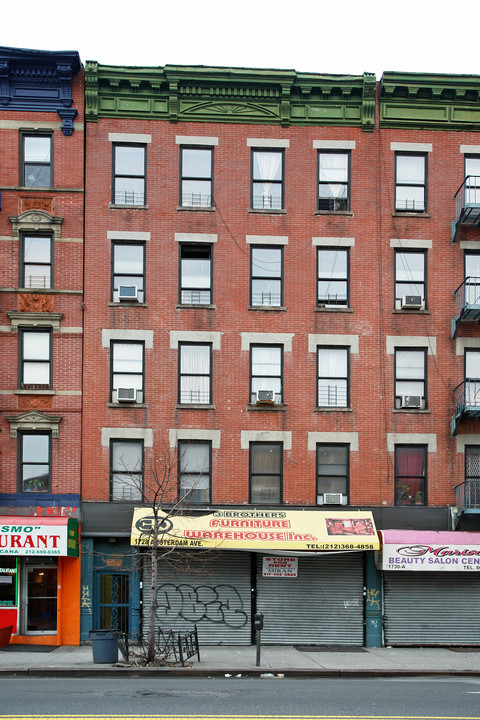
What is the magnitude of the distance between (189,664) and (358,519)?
702 centimetres

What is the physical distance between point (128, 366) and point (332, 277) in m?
6.51

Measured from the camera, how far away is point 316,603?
22750 millimetres

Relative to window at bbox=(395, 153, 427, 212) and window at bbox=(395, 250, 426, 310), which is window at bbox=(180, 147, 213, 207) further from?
window at bbox=(395, 250, 426, 310)

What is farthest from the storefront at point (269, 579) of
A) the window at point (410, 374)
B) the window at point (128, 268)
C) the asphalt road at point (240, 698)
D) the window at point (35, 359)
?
the window at point (128, 268)

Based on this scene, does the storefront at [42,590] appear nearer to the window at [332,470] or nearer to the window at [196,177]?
the window at [332,470]

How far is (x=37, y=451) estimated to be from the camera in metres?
23.2

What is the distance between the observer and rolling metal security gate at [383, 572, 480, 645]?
22766 millimetres

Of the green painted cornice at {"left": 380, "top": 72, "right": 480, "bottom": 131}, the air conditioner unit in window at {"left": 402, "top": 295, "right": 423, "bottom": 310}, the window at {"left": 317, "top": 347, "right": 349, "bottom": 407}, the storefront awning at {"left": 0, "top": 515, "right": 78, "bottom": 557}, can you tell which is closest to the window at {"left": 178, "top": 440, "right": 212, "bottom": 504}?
the storefront awning at {"left": 0, "top": 515, "right": 78, "bottom": 557}

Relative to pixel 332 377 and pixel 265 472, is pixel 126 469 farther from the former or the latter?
pixel 332 377

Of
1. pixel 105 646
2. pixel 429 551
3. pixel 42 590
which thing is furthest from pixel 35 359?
pixel 429 551

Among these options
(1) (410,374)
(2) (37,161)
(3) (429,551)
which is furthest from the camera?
(1) (410,374)

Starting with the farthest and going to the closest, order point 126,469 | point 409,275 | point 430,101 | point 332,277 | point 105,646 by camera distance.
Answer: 1. point 430,101
2. point 409,275
3. point 332,277
4. point 126,469
5. point 105,646

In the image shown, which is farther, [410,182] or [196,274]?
[410,182]

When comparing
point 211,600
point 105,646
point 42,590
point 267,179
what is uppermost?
point 267,179
